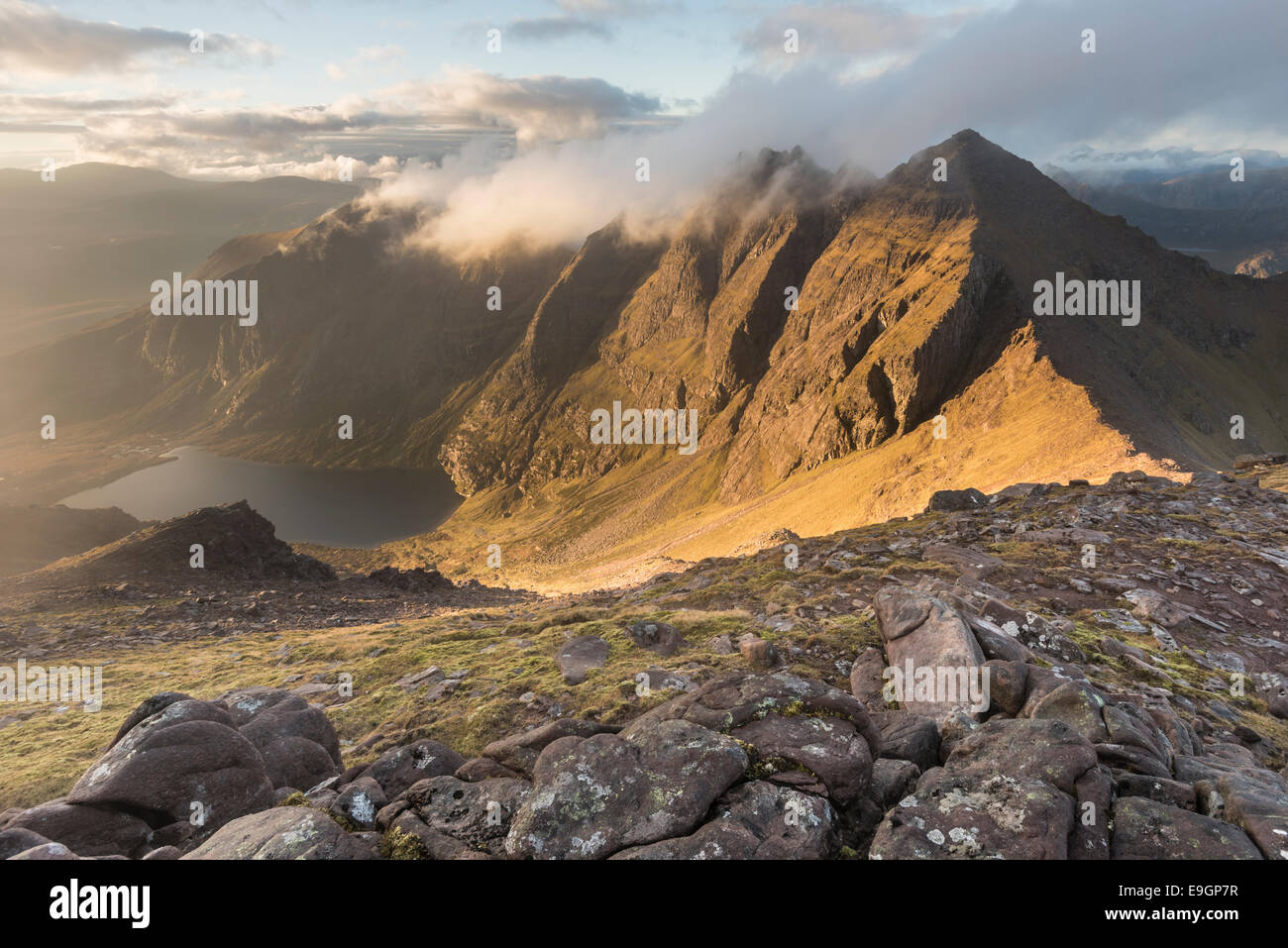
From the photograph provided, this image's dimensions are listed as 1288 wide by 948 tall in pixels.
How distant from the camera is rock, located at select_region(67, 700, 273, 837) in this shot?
9.12 m

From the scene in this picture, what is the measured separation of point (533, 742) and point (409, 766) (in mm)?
2121

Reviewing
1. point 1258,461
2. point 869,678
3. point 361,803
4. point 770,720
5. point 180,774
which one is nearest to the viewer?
point 361,803

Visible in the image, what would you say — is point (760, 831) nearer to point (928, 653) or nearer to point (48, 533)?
point (928, 653)

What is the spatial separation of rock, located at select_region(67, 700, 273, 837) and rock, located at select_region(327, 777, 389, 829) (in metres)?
2.45

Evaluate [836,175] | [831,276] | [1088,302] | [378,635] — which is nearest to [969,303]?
[1088,302]

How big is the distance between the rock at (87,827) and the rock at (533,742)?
5157 mm

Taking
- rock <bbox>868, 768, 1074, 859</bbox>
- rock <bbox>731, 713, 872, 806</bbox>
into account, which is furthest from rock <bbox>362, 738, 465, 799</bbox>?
rock <bbox>868, 768, 1074, 859</bbox>

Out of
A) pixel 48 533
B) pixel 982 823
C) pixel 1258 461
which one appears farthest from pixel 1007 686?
pixel 48 533

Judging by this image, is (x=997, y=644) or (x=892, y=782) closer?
(x=892, y=782)

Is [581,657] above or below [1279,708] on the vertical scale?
above

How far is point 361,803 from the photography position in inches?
322

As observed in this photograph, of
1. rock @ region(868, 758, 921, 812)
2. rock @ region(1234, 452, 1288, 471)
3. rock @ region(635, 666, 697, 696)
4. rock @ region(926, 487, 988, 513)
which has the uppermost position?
rock @ region(1234, 452, 1288, 471)

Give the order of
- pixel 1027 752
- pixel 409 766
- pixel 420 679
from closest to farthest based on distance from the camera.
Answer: pixel 1027 752, pixel 409 766, pixel 420 679

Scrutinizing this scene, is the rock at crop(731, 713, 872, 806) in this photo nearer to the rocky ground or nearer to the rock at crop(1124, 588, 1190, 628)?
the rocky ground
